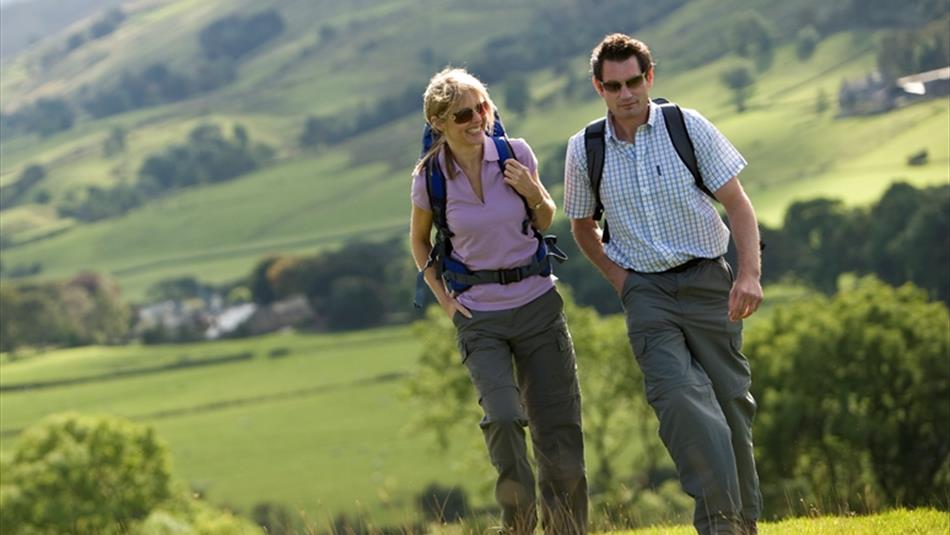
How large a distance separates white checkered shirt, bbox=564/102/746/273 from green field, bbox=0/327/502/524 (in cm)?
7307

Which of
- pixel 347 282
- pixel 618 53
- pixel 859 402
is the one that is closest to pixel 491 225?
pixel 618 53

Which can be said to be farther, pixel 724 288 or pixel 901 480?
pixel 901 480

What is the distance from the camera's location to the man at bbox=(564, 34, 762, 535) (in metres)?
7.43

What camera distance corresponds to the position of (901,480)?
50.3m

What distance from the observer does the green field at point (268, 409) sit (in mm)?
96000

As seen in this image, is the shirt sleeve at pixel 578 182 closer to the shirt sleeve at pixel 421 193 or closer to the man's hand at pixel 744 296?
the shirt sleeve at pixel 421 193

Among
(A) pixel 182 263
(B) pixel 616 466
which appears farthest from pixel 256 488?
(A) pixel 182 263

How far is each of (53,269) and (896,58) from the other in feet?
335

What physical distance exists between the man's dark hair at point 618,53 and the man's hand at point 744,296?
116 centimetres

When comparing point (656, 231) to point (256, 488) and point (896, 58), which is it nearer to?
point (256, 488)

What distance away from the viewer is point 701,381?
7.46 m

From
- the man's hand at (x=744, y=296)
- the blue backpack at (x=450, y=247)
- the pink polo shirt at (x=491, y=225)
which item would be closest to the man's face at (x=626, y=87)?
the pink polo shirt at (x=491, y=225)

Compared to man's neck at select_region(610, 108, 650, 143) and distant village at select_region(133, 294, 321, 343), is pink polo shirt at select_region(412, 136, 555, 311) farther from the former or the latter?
distant village at select_region(133, 294, 321, 343)

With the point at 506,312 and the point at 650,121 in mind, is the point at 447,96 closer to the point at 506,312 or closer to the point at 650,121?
the point at 650,121
